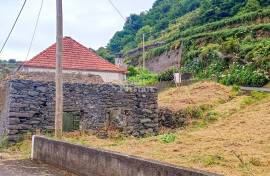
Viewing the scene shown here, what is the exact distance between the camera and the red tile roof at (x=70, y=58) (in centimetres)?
2114

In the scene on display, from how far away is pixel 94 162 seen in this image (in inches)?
347

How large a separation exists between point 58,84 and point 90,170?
3.97 meters

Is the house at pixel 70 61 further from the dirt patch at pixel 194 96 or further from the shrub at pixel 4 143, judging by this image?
the shrub at pixel 4 143

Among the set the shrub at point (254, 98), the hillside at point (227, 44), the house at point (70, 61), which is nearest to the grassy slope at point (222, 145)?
the shrub at point (254, 98)

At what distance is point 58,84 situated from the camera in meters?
12.3

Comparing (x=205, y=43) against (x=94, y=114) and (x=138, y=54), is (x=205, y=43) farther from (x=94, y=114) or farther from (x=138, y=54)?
(x=94, y=114)

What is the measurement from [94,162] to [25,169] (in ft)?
8.00

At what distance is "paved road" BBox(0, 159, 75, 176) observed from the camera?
985 centimetres

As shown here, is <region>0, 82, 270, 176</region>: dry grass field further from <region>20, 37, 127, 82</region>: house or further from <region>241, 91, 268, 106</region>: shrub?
<region>20, 37, 127, 82</region>: house

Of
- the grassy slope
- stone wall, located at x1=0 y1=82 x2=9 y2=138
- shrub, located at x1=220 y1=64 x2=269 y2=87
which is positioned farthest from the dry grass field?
Result: shrub, located at x1=220 y1=64 x2=269 y2=87

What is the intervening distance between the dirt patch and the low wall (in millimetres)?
8787

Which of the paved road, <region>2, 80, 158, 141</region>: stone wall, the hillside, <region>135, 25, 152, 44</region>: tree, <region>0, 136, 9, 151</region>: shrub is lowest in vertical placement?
the paved road

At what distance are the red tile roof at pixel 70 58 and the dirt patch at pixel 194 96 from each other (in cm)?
380

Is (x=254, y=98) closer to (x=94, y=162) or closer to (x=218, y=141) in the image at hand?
(x=218, y=141)
